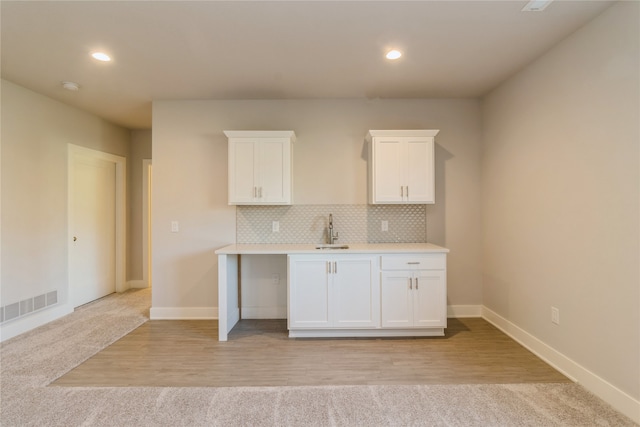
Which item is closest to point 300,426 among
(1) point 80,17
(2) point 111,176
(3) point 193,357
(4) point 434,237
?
(3) point 193,357

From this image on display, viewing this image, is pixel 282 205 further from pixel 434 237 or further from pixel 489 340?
pixel 489 340

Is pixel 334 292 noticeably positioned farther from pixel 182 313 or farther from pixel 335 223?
pixel 182 313

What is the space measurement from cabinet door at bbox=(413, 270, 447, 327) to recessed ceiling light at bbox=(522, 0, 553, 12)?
2191mm

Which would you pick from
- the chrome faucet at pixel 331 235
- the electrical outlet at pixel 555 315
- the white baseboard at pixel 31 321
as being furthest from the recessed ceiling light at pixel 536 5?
the white baseboard at pixel 31 321

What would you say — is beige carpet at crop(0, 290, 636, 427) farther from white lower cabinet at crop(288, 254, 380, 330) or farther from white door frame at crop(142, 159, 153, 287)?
white door frame at crop(142, 159, 153, 287)

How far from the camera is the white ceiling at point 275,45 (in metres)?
1.95

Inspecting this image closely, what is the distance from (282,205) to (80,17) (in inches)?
89.9

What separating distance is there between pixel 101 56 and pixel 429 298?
12.4 ft

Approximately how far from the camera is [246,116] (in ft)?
11.6

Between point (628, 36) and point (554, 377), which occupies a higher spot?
point (628, 36)

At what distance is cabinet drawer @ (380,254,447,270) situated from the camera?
2.90m

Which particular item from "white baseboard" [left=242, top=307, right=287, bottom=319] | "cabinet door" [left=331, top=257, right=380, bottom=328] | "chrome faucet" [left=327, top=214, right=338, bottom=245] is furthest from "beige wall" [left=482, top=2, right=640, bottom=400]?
"white baseboard" [left=242, top=307, right=287, bottom=319]

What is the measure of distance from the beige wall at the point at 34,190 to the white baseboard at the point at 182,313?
1232mm

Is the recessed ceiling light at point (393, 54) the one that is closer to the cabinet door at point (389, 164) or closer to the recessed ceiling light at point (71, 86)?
the cabinet door at point (389, 164)
